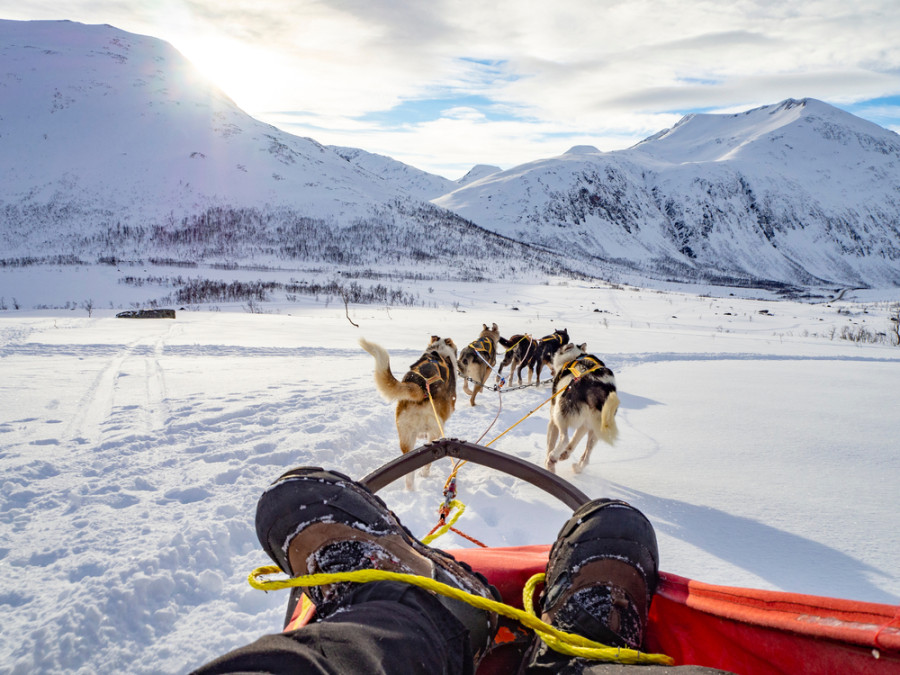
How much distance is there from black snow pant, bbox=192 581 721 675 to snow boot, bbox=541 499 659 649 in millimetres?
255

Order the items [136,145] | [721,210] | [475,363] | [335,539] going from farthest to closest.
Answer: [721,210] → [136,145] → [475,363] → [335,539]

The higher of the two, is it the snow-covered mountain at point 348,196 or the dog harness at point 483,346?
the snow-covered mountain at point 348,196

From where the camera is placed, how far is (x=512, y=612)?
132 centimetres

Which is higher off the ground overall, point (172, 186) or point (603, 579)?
point (172, 186)

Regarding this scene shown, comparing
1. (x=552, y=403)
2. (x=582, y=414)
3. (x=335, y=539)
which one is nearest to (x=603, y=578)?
(x=335, y=539)

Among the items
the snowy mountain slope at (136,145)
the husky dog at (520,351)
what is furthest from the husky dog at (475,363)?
the snowy mountain slope at (136,145)

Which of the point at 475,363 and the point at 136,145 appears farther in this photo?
the point at 136,145

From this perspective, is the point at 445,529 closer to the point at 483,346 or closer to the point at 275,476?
the point at 275,476

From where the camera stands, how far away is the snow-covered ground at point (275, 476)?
1954 millimetres

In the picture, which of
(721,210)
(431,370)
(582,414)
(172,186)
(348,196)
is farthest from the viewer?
(721,210)

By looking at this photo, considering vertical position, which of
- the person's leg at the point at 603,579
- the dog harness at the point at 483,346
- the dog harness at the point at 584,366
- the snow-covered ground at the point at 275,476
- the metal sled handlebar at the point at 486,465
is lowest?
the snow-covered ground at the point at 275,476

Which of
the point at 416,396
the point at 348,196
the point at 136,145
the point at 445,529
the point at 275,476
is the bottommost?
the point at 275,476

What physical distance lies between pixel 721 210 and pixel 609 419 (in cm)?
13963

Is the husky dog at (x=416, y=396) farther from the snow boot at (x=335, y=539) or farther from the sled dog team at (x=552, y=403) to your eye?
the snow boot at (x=335, y=539)
